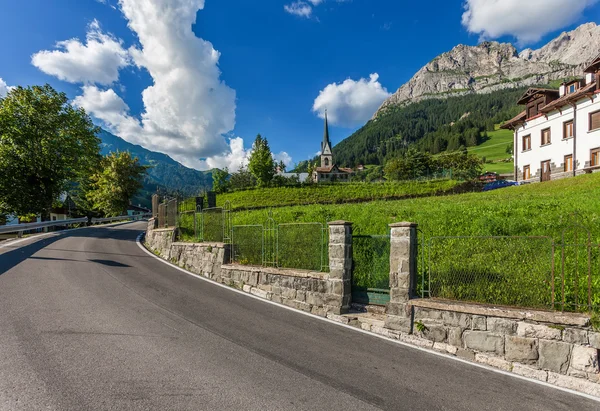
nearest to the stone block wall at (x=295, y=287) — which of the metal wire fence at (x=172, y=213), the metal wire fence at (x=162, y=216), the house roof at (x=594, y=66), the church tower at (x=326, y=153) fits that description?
the metal wire fence at (x=172, y=213)

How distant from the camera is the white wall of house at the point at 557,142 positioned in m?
27.7

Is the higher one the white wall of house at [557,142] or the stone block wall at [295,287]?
the white wall of house at [557,142]

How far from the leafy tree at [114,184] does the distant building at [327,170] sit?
66137mm

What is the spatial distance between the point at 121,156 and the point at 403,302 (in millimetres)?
54117

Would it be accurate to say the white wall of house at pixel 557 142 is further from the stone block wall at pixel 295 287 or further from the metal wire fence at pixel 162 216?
the metal wire fence at pixel 162 216

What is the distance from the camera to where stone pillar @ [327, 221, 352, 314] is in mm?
7754

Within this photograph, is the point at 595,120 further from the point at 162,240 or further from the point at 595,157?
the point at 162,240

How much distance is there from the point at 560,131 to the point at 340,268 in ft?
114

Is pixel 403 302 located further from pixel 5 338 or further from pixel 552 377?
pixel 5 338

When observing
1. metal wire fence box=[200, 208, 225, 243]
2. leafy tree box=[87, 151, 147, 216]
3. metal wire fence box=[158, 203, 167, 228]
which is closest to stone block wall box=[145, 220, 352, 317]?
metal wire fence box=[200, 208, 225, 243]

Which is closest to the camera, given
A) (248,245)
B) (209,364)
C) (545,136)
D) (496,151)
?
(209,364)

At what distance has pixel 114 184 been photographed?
4800 cm

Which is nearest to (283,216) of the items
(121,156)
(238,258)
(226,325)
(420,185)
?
(238,258)

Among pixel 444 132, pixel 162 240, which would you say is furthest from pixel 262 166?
pixel 444 132
